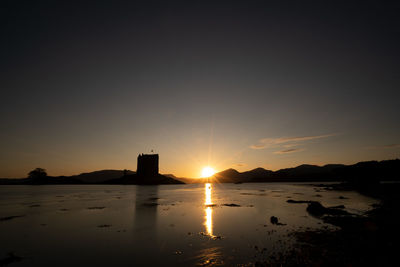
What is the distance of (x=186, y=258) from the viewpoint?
16453 millimetres

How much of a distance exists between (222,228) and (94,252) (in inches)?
599

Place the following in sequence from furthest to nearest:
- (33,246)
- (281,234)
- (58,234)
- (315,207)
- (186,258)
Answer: (315,207), (58,234), (281,234), (33,246), (186,258)

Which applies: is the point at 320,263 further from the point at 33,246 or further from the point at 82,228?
the point at 82,228

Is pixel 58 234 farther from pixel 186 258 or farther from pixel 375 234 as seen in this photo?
pixel 375 234

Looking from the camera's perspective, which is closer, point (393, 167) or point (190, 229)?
point (190, 229)

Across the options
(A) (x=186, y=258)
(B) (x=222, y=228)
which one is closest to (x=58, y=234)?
(A) (x=186, y=258)

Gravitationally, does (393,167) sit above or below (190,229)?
above

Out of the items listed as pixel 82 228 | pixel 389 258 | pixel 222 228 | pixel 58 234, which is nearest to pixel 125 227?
pixel 82 228

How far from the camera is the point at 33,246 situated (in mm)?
20141

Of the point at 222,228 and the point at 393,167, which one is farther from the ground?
the point at 393,167

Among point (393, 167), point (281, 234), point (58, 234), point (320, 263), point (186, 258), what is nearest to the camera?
point (320, 263)

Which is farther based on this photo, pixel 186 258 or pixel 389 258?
pixel 186 258

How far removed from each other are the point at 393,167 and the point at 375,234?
131 m

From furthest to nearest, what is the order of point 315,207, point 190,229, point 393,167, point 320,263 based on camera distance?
1. point 393,167
2. point 315,207
3. point 190,229
4. point 320,263
